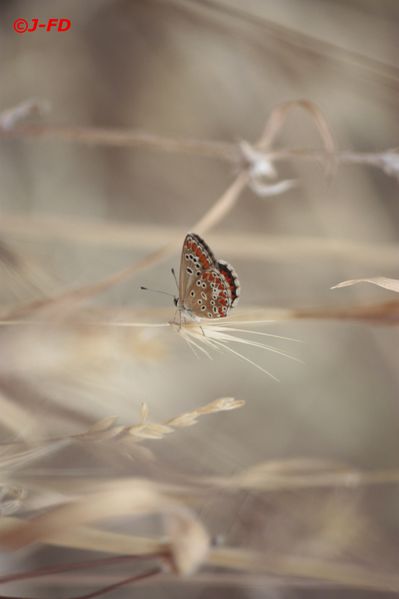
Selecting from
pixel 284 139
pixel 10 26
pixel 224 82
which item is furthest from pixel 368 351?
pixel 10 26

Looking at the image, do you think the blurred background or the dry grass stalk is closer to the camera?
the dry grass stalk

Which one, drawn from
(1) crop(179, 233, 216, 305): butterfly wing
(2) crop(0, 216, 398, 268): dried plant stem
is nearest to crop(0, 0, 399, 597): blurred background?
(2) crop(0, 216, 398, 268): dried plant stem

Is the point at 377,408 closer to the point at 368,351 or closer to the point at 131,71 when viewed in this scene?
the point at 368,351
